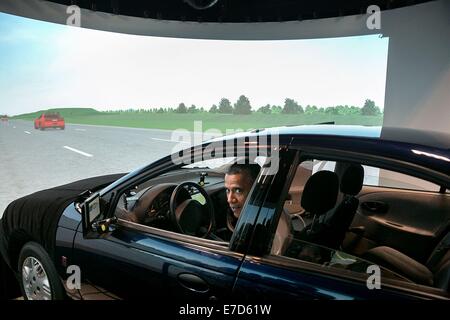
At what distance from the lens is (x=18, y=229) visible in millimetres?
2340

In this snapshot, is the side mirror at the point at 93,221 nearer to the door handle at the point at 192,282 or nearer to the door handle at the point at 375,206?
the door handle at the point at 192,282

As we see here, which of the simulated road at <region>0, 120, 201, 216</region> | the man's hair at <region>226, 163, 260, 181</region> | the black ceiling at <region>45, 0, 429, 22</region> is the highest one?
the black ceiling at <region>45, 0, 429, 22</region>

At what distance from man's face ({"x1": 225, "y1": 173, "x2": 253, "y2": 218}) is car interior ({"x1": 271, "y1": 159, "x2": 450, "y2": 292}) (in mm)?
227

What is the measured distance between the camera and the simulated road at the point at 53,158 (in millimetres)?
7266

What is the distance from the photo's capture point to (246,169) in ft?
5.78

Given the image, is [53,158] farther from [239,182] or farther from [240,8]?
[239,182]

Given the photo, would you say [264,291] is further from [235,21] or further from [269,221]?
[235,21]

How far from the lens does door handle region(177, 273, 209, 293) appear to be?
1420 mm

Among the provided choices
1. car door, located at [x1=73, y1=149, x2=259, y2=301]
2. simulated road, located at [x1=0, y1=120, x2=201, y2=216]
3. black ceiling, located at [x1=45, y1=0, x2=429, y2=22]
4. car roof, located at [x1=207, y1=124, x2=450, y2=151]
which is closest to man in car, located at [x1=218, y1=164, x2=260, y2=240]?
car roof, located at [x1=207, y1=124, x2=450, y2=151]

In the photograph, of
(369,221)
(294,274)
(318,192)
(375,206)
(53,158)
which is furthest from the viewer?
(53,158)

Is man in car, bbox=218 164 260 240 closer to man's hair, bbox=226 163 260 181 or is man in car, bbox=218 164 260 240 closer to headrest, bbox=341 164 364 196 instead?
man's hair, bbox=226 163 260 181

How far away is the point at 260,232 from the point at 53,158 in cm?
1005

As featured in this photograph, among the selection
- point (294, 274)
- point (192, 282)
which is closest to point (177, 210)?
point (192, 282)
